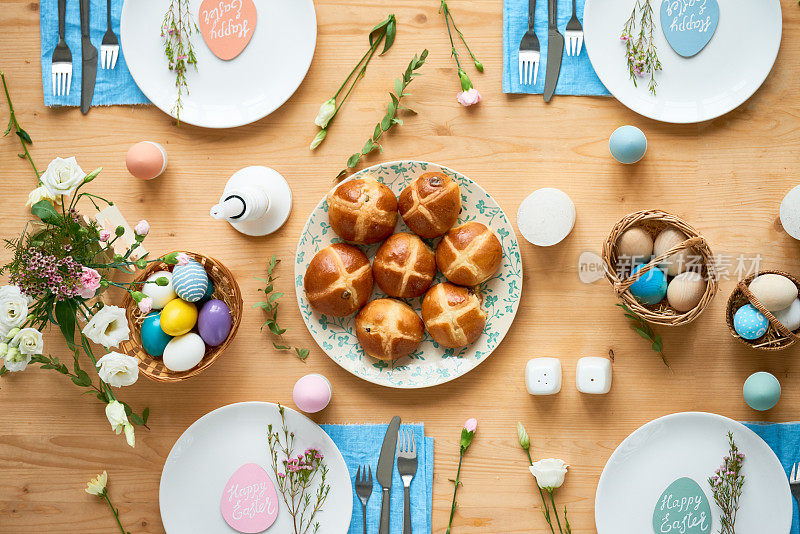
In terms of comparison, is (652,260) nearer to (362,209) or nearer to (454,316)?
(454,316)

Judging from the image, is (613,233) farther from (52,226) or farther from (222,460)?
(52,226)

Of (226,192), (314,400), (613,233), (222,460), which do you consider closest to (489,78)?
(613,233)

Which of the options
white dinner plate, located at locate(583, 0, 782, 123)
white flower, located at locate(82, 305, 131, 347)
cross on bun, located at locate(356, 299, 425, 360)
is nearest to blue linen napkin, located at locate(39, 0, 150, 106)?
white flower, located at locate(82, 305, 131, 347)

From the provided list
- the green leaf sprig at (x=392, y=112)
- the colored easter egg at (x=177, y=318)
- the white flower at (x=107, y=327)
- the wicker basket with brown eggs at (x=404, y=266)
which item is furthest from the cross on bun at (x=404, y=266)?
the white flower at (x=107, y=327)

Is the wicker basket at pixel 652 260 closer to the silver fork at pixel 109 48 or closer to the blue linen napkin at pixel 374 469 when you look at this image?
the blue linen napkin at pixel 374 469

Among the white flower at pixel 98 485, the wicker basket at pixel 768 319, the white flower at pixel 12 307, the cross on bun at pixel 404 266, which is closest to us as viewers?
the white flower at pixel 12 307

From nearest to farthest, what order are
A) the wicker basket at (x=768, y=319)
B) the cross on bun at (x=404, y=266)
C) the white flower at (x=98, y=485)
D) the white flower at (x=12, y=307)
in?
the white flower at (x=12, y=307)
the wicker basket at (x=768, y=319)
the cross on bun at (x=404, y=266)
the white flower at (x=98, y=485)

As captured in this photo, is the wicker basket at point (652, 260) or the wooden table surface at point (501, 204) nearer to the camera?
the wicker basket at point (652, 260)

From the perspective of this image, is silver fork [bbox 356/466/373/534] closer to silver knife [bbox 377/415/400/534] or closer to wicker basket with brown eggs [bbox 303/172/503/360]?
silver knife [bbox 377/415/400/534]
